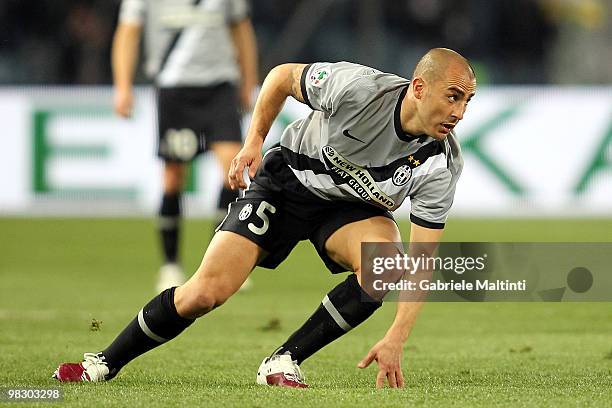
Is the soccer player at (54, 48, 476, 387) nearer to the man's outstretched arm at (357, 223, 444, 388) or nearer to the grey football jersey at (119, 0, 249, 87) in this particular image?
the man's outstretched arm at (357, 223, 444, 388)

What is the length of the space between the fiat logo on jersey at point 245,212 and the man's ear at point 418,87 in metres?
0.86

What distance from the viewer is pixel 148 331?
17.7 feet

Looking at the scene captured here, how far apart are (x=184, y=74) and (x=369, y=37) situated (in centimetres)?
525

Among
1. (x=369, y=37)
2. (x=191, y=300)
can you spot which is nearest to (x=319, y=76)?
(x=191, y=300)

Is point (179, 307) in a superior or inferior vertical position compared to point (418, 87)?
inferior

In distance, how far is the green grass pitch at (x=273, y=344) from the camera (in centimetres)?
508

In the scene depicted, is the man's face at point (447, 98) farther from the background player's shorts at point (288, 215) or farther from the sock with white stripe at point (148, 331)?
the sock with white stripe at point (148, 331)

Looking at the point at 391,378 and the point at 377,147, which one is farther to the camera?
the point at 377,147

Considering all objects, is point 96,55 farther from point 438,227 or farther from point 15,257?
point 438,227

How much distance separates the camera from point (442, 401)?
193 inches

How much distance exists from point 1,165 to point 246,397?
9039 millimetres

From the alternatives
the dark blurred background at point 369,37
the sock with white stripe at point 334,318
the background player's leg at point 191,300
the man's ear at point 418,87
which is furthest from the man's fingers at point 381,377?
the dark blurred background at point 369,37

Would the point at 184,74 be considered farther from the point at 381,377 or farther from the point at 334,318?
the point at 381,377

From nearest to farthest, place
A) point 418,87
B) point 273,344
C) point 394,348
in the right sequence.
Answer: point 394,348, point 418,87, point 273,344
